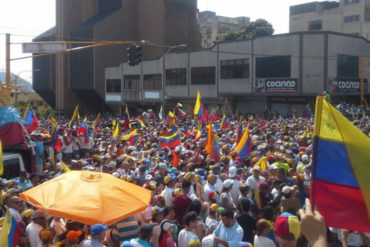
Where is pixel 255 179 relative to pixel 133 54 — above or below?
below

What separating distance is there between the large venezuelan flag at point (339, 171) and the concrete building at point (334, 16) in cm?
5579

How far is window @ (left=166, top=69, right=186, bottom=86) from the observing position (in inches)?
1756

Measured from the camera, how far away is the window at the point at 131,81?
49.8 m

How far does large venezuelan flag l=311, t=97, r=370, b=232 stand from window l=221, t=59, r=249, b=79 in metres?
35.3

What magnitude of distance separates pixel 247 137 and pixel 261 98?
27.6 meters

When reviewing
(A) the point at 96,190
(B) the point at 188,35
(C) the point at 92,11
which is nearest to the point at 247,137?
(A) the point at 96,190

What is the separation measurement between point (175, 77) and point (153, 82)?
3.33 meters

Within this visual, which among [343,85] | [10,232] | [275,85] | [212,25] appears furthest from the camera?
[212,25]

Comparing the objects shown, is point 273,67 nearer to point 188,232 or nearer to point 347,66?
point 347,66

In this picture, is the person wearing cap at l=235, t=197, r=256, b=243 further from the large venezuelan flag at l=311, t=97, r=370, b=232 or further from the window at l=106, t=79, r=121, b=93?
the window at l=106, t=79, r=121, b=93

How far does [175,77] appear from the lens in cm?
4550

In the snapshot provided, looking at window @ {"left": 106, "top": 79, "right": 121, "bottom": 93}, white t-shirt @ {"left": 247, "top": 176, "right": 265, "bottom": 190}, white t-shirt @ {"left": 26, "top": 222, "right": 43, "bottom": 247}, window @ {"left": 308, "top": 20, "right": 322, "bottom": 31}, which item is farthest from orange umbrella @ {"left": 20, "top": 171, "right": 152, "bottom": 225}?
window @ {"left": 308, "top": 20, "right": 322, "bottom": 31}

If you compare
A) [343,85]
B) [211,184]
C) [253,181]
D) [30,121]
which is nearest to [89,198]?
[211,184]

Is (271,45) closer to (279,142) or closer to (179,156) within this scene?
(279,142)
